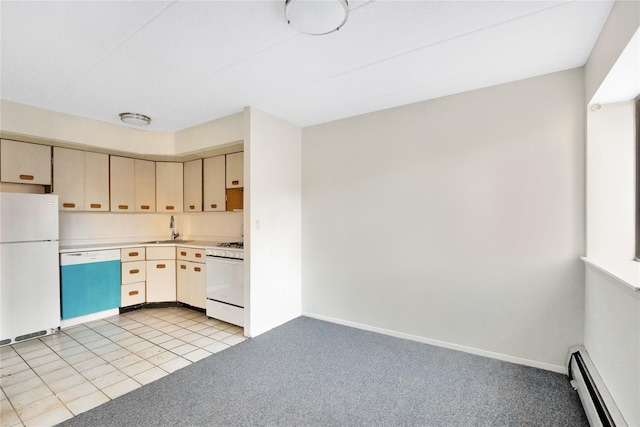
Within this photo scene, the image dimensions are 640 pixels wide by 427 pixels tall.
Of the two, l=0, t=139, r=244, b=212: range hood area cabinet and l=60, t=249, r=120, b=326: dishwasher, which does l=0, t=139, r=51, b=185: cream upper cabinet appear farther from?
l=60, t=249, r=120, b=326: dishwasher

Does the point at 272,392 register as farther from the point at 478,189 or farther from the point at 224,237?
the point at 224,237

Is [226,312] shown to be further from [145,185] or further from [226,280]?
[145,185]

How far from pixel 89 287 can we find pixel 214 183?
6.32 ft

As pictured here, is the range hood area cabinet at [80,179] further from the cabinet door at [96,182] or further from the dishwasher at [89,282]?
the dishwasher at [89,282]

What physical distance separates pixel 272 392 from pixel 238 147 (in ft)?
9.23

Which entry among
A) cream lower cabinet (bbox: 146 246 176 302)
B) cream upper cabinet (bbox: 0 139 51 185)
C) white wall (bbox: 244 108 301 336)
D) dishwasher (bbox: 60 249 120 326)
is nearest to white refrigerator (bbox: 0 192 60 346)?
dishwasher (bbox: 60 249 120 326)

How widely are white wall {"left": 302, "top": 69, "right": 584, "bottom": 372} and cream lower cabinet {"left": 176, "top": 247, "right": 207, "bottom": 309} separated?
150 centimetres

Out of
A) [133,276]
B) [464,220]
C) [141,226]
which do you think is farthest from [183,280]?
[464,220]

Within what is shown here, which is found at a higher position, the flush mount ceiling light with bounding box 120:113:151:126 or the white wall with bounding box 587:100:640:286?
the flush mount ceiling light with bounding box 120:113:151:126

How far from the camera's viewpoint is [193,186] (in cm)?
450

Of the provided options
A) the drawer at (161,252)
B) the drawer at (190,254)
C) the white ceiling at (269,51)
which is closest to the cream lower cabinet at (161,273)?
the drawer at (161,252)

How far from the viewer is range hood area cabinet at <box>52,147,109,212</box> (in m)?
3.67

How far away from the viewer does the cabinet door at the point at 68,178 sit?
3.64 m

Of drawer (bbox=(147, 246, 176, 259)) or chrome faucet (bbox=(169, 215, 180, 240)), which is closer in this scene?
drawer (bbox=(147, 246, 176, 259))
